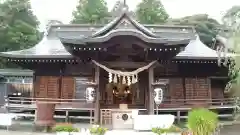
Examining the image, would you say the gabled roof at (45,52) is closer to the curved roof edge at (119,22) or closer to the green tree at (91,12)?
the curved roof edge at (119,22)

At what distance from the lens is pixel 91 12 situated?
49.4 m

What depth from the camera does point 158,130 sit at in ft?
33.3

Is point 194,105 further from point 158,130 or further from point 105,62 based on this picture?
point 158,130

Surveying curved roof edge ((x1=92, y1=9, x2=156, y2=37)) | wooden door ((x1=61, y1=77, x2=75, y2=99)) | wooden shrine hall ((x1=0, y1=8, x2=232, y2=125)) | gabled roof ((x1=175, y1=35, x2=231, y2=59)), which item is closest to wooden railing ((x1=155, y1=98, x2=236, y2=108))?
wooden shrine hall ((x1=0, y1=8, x2=232, y2=125))

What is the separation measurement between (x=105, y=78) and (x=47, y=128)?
4.28m

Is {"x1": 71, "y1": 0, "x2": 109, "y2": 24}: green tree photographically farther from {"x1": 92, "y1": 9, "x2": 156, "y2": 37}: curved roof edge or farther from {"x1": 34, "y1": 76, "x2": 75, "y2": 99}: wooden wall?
{"x1": 92, "y1": 9, "x2": 156, "y2": 37}: curved roof edge

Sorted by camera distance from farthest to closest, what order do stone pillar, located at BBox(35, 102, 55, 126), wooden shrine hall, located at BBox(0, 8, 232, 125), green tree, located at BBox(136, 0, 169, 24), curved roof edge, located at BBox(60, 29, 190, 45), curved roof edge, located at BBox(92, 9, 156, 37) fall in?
green tree, located at BBox(136, 0, 169, 24)
curved roof edge, located at BBox(92, 9, 156, 37)
wooden shrine hall, located at BBox(0, 8, 232, 125)
curved roof edge, located at BBox(60, 29, 190, 45)
stone pillar, located at BBox(35, 102, 55, 126)

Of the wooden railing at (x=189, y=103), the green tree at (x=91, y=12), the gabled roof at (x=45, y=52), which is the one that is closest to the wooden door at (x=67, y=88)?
the gabled roof at (x=45, y=52)

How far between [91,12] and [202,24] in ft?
→ 58.2

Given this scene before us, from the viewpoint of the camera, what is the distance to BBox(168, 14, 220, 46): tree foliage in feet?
156

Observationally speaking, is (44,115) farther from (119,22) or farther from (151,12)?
(151,12)

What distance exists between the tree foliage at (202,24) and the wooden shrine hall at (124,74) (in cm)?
2994

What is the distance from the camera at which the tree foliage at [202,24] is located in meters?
47.4

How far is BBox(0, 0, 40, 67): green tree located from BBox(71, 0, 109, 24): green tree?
952cm
